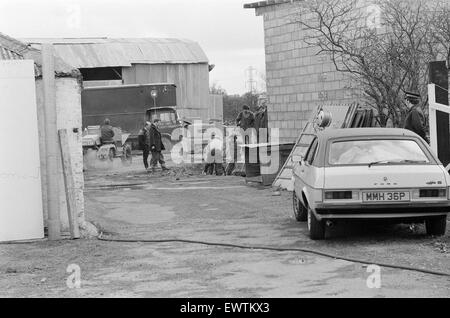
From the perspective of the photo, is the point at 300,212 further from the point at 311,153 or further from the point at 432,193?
the point at 432,193

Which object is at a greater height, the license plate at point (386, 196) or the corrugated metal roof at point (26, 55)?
the corrugated metal roof at point (26, 55)

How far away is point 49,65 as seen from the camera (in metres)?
9.53

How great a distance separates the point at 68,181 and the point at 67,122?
2.67 ft

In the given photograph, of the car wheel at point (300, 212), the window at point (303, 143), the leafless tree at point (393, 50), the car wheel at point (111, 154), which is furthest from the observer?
the car wheel at point (111, 154)

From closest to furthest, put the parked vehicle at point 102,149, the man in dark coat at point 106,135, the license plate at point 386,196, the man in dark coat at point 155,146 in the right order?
the license plate at point 386,196 < the man in dark coat at point 155,146 < the parked vehicle at point 102,149 < the man in dark coat at point 106,135

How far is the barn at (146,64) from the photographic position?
43906mm

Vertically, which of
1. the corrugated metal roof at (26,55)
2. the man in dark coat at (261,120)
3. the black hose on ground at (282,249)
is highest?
the corrugated metal roof at (26,55)

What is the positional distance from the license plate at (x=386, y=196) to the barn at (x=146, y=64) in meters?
35.2

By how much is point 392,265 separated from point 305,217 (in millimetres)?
3609

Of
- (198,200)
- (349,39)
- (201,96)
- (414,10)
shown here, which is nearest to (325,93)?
(349,39)

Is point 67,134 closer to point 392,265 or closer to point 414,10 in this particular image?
point 392,265

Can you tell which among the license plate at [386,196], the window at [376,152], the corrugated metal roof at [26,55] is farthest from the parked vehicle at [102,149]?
the license plate at [386,196]

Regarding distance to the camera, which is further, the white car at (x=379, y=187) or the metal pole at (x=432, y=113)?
the metal pole at (x=432, y=113)

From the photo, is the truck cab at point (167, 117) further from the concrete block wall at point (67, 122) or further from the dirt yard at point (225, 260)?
the concrete block wall at point (67, 122)
